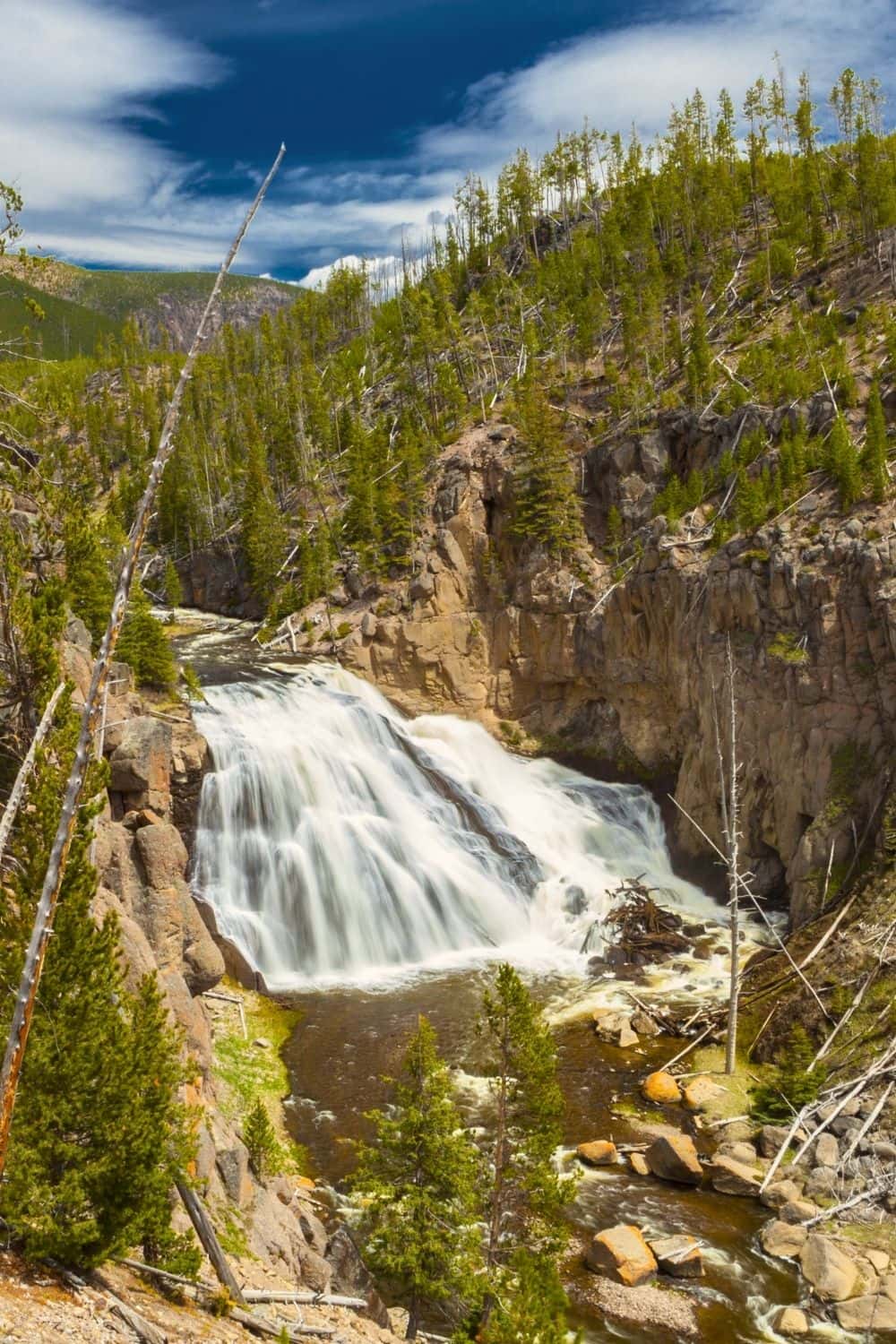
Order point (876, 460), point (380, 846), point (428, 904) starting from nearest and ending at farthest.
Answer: point (428, 904) → point (380, 846) → point (876, 460)

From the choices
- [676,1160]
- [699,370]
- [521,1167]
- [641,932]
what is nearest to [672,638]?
[641,932]

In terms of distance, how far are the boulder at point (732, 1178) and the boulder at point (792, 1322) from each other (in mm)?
3369

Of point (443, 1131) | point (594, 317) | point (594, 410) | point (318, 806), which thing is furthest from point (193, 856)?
point (594, 317)

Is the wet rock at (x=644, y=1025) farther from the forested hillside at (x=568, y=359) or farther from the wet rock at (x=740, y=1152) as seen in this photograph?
the forested hillside at (x=568, y=359)

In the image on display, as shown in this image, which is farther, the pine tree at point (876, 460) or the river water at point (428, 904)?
the pine tree at point (876, 460)

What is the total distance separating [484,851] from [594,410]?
97.0 feet

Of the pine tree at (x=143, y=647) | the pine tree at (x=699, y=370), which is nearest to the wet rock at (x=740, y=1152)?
the pine tree at (x=143, y=647)

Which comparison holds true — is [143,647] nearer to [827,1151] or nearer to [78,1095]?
[78,1095]

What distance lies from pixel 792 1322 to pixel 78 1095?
12.5 metres

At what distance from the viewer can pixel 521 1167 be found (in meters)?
15.6

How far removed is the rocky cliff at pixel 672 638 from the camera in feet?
107

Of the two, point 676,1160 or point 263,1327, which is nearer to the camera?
point 263,1327

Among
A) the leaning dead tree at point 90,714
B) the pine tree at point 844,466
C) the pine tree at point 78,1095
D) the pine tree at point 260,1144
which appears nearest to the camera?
the leaning dead tree at point 90,714

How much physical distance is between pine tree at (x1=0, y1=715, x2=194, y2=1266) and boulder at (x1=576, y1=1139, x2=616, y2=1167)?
1138 cm
